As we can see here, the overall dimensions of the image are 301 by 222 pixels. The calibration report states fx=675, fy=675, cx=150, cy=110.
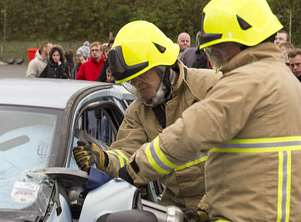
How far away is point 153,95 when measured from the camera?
3.42 metres

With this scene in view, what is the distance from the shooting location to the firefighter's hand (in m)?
3.20

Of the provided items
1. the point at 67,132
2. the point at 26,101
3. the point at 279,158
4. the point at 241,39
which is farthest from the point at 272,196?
the point at 26,101

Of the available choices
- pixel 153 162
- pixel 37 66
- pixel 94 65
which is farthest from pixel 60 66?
pixel 153 162

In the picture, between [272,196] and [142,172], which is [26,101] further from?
[272,196]

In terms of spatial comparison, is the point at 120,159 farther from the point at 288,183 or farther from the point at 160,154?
the point at 288,183

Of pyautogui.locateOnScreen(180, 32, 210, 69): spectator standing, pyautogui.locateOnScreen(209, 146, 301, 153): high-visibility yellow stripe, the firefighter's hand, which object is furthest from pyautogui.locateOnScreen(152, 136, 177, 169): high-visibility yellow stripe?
pyautogui.locateOnScreen(180, 32, 210, 69): spectator standing

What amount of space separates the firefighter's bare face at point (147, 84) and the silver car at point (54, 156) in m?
0.37

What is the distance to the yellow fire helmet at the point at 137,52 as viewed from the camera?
3.22 meters

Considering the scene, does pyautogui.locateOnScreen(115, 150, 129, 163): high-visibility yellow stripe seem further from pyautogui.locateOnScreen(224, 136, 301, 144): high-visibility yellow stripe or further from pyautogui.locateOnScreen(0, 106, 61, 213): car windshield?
pyautogui.locateOnScreen(224, 136, 301, 144): high-visibility yellow stripe

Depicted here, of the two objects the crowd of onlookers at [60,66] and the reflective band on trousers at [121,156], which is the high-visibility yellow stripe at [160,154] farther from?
the crowd of onlookers at [60,66]

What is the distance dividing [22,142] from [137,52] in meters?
0.74

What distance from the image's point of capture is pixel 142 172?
2730mm

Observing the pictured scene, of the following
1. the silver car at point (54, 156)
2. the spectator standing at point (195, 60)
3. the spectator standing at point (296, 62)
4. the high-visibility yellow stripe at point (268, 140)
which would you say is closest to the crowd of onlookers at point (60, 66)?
the spectator standing at point (195, 60)

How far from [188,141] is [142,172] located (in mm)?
326
